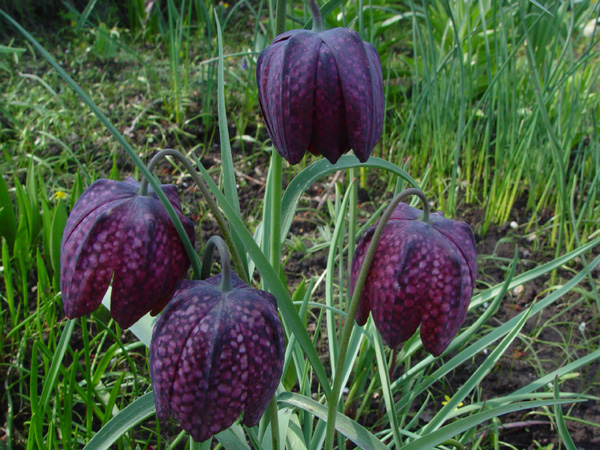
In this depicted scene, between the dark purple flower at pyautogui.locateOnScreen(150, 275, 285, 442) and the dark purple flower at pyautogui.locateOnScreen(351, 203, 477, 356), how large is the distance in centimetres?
14

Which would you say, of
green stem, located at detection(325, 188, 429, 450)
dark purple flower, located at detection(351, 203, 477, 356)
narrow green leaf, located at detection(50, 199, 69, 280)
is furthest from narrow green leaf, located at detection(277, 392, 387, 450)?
narrow green leaf, located at detection(50, 199, 69, 280)

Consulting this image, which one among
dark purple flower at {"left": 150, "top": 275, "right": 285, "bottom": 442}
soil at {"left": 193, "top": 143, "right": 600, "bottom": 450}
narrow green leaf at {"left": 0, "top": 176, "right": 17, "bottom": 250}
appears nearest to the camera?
dark purple flower at {"left": 150, "top": 275, "right": 285, "bottom": 442}

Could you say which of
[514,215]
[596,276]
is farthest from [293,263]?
[596,276]

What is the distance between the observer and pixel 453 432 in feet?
2.61

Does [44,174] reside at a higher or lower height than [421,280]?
lower

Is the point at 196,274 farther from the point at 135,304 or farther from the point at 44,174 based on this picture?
the point at 44,174

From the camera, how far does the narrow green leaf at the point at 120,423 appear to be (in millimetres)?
765

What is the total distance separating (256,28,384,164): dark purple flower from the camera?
677 millimetres

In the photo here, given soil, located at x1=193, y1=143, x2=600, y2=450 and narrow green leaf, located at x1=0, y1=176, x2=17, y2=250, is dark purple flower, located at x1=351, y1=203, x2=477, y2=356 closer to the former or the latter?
soil, located at x1=193, y1=143, x2=600, y2=450

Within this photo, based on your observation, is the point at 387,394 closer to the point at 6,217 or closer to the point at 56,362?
the point at 56,362

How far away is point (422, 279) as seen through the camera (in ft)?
2.23

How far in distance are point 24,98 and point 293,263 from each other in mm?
1348

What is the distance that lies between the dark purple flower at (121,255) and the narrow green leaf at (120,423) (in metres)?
0.17

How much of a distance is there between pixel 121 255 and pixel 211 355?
0.50 feet
